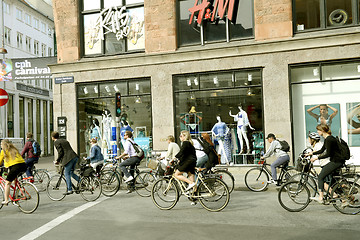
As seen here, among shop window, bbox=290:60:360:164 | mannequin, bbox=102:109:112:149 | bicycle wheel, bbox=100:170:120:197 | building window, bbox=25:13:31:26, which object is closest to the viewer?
bicycle wheel, bbox=100:170:120:197

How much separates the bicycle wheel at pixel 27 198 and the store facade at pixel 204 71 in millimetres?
5106

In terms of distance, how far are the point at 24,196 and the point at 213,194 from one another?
14.1 ft

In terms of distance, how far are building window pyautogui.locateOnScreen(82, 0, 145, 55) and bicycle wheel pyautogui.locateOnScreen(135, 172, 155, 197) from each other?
781 centimetres

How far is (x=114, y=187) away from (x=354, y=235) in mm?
6649

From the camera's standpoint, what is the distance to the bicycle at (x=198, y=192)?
27.9ft

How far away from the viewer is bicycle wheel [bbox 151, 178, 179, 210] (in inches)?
349

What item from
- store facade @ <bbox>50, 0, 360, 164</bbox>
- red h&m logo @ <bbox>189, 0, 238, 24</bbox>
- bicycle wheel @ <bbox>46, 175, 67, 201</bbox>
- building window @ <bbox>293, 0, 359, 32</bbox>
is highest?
red h&m logo @ <bbox>189, 0, 238, 24</bbox>

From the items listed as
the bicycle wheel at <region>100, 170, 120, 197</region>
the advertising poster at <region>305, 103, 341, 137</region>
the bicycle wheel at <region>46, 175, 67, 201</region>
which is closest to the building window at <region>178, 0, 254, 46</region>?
the advertising poster at <region>305, 103, 341, 137</region>

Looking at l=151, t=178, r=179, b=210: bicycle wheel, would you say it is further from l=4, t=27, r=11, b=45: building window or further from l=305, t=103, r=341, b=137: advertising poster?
l=4, t=27, r=11, b=45: building window

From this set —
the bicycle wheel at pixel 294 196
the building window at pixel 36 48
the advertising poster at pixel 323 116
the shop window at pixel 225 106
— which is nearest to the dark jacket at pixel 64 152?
the bicycle wheel at pixel 294 196

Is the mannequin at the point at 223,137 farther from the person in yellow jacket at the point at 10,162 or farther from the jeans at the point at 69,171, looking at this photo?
the person in yellow jacket at the point at 10,162

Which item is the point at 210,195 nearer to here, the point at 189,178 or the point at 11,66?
the point at 189,178

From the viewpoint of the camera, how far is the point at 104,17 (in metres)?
18.0

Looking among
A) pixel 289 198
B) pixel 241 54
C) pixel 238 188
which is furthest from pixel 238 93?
pixel 289 198
